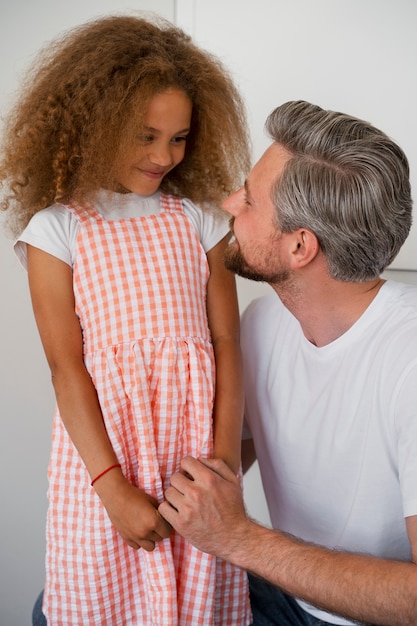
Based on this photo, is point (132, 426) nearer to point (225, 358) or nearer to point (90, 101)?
point (225, 358)

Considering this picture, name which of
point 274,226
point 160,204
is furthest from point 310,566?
point 160,204

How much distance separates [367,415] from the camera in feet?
4.69

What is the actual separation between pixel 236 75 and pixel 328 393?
951mm

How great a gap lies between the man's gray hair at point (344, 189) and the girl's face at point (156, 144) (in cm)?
18

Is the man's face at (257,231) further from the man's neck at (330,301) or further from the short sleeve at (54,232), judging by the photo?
the short sleeve at (54,232)

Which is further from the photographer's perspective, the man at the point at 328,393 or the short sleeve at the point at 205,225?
the short sleeve at the point at 205,225

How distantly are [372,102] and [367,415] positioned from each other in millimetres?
893

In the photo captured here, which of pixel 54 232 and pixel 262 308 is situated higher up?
pixel 54 232

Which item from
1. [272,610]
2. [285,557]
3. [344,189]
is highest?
[344,189]

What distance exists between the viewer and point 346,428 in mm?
1458

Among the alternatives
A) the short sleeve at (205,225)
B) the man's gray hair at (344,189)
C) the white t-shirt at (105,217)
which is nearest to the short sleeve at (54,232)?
the white t-shirt at (105,217)

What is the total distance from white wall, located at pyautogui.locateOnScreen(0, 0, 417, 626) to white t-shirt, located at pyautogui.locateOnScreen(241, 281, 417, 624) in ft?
2.02

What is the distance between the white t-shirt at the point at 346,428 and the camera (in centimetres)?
138

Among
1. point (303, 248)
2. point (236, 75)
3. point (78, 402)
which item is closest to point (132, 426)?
point (78, 402)
